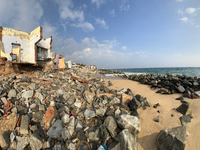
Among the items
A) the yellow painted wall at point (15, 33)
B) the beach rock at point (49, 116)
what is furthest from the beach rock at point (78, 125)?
the yellow painted wall at point (15, 33)

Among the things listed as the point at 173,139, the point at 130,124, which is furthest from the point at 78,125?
the point at 173,139

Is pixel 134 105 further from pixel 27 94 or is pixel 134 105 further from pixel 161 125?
pixel 27 94

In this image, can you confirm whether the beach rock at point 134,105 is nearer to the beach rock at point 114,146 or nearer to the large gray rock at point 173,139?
the large gray rock at point 173,139

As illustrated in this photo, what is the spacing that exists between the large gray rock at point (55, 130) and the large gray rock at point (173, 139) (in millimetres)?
2296

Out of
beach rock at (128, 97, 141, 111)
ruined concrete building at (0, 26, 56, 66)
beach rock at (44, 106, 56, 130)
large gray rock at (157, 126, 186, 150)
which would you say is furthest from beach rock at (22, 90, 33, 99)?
ruined concrete building at (0, 26, 56, 66)

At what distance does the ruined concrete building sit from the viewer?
814cm

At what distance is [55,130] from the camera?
2213 millimetres

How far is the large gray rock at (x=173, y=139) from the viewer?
1744 millimetres

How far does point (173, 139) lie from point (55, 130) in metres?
2.58

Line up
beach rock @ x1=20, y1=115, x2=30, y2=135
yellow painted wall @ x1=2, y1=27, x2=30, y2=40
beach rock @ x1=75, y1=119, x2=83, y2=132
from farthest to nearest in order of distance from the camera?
yellow painted wall @ x1=2, y1=27, x2=30, y2=40
beach rock @ x1=75, y1=119, x2=83, y2=132
beach rock @ x1=20, y1=115, x2=30, y2=135

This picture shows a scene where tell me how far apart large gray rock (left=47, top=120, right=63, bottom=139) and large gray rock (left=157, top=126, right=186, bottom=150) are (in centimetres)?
230

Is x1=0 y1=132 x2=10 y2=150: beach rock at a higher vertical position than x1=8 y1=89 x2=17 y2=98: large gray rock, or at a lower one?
lower

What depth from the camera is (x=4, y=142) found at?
187cm

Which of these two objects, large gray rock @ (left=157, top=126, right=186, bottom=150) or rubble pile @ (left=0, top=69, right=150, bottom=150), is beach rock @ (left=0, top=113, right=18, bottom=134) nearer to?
rubble pile @ (left=0, top=69, right=150, bottom=150)
